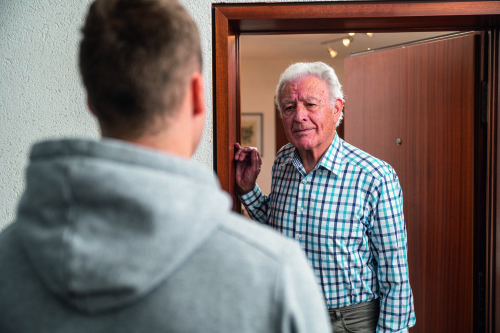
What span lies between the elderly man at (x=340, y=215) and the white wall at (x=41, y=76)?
334 mm

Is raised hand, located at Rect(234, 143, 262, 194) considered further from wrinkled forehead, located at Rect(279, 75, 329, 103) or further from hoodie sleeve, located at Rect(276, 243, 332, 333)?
hoodie sleeve, located at Rect(276, 243, 332, 333)

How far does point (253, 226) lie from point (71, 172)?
205 mm

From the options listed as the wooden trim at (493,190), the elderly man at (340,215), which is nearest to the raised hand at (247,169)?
the elderly man at (340,215)

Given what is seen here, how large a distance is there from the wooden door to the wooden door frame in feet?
0.70

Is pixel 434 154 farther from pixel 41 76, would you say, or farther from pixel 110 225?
pixel 110 225

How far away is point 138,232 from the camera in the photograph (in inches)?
17.7

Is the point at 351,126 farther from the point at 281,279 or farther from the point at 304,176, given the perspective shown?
the point at 281,279

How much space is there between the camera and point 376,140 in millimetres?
2291

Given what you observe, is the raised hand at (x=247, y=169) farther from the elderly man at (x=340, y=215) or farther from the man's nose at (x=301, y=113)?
the man's nose at (x=301, y=113)

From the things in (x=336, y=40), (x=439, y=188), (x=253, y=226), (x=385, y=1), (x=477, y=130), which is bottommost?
(x=439, y=188)

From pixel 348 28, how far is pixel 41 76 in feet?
3.51

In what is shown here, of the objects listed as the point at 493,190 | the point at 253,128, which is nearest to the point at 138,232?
the point at 493,190

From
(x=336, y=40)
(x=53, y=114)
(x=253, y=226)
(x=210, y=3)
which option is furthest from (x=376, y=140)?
(x=336, y=40)

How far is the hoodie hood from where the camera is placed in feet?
1.46
